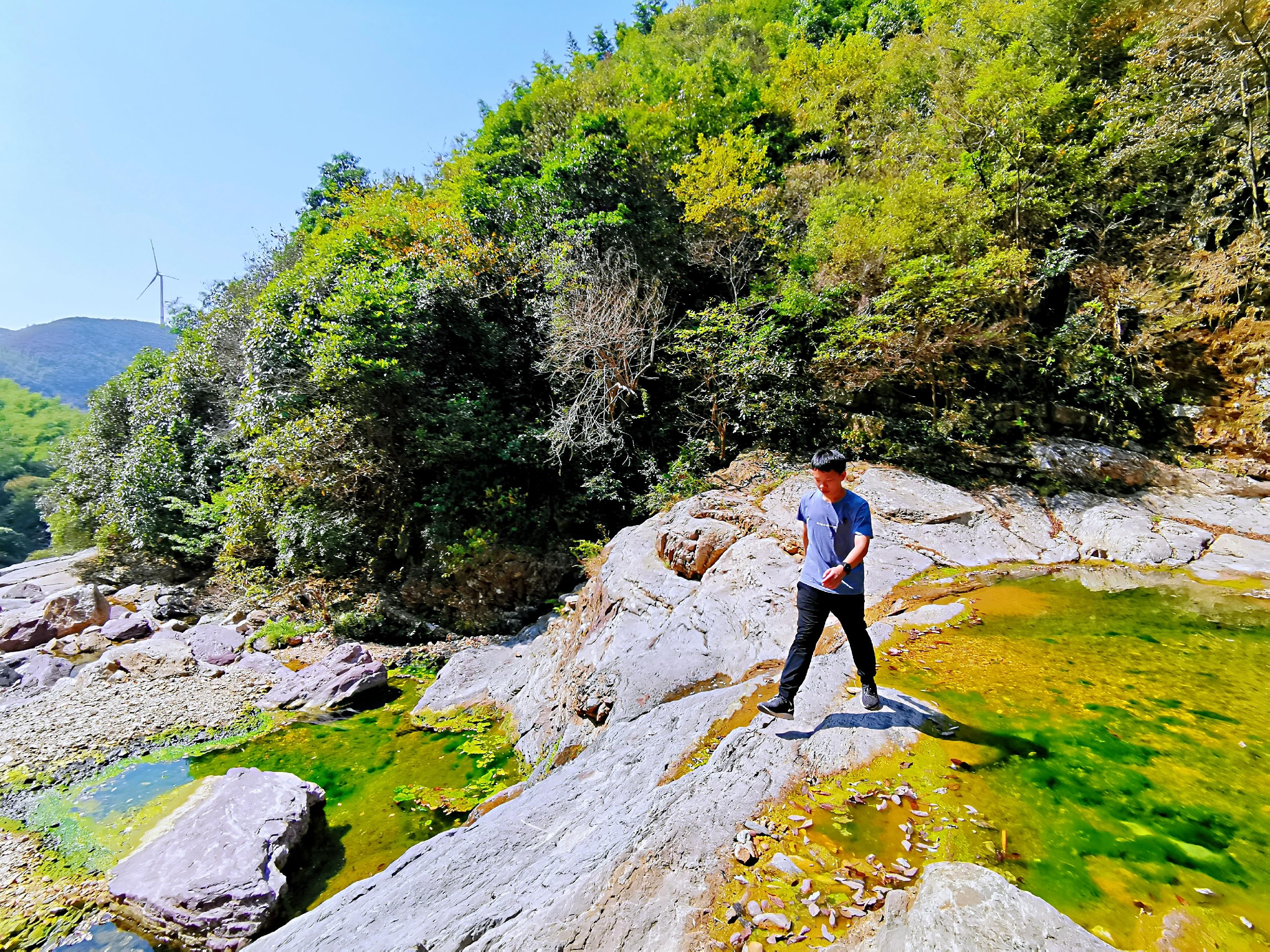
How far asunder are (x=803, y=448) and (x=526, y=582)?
7177 mm

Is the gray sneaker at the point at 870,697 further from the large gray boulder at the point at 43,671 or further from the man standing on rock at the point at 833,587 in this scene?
the large gray boulder at the point at 43,671

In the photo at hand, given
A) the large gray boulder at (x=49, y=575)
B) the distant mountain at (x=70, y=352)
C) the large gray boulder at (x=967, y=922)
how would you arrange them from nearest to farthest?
the large gray boulder at (x=967, y=922) → the large gray boulder at (x=49, y=575) → the distant mountain at (x=70, y=352)

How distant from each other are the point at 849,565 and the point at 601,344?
8.55 metres

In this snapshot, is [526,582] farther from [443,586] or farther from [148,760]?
[148,760]

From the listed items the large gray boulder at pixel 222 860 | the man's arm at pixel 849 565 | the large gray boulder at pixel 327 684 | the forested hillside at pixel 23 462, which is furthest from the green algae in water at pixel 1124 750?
the forested hillside at pixel 23 462

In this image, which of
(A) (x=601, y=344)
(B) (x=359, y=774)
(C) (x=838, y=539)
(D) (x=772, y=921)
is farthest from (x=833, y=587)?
(A) (x=601, y=344)

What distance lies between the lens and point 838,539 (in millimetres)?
3527

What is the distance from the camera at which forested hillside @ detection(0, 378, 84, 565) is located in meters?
33.9

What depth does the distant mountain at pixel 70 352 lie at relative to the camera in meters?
108

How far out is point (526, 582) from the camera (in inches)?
469

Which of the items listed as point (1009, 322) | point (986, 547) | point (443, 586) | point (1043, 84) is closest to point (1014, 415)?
point (1009, 322)

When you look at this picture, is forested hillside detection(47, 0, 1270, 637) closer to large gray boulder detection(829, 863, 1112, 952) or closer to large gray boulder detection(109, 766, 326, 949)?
large gray boulder detection(109, 766, 326, 949)

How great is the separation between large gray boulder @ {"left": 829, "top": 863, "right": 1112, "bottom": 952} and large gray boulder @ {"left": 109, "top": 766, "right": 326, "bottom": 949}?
218 inches

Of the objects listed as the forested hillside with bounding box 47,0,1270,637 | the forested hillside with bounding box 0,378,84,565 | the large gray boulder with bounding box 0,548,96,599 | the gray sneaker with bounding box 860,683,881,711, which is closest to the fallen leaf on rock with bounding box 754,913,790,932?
the gray sneaker with bounding box 860,683,881,711
